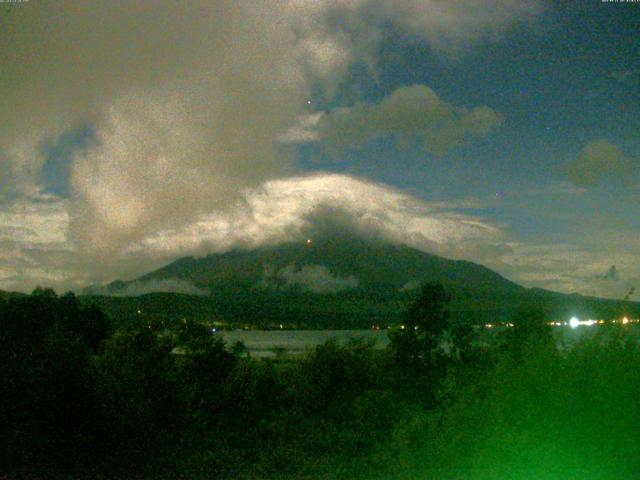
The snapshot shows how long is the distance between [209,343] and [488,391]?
33.9 feet

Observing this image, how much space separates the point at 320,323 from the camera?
209 feet

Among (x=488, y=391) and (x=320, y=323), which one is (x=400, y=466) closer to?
(x=488, y=391)

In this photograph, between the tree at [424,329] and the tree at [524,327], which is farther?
the tree at [424,329]

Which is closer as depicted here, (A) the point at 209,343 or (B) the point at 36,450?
(B) the point at 36,450

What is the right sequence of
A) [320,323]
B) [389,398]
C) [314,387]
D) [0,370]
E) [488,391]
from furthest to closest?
[320,323] < [314,387] < [389,398] < [0,370] < [488,391]

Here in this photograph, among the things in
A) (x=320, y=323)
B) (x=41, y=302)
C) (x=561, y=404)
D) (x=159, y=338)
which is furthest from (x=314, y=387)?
(x=320, y=323)

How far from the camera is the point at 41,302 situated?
40812 millimetres

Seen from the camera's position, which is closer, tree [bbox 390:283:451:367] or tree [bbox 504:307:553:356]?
tree [bbox 504:307:553:356]

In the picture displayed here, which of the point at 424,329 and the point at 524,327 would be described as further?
the point at 424,329

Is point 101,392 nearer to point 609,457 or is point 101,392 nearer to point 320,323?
point 609,457

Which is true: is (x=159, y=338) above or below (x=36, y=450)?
above

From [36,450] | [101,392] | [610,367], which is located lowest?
[36,450]

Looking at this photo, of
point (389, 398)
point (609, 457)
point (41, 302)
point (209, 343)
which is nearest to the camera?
point (609, 457)

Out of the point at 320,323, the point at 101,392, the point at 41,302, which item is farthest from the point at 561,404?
the point at 320,323
